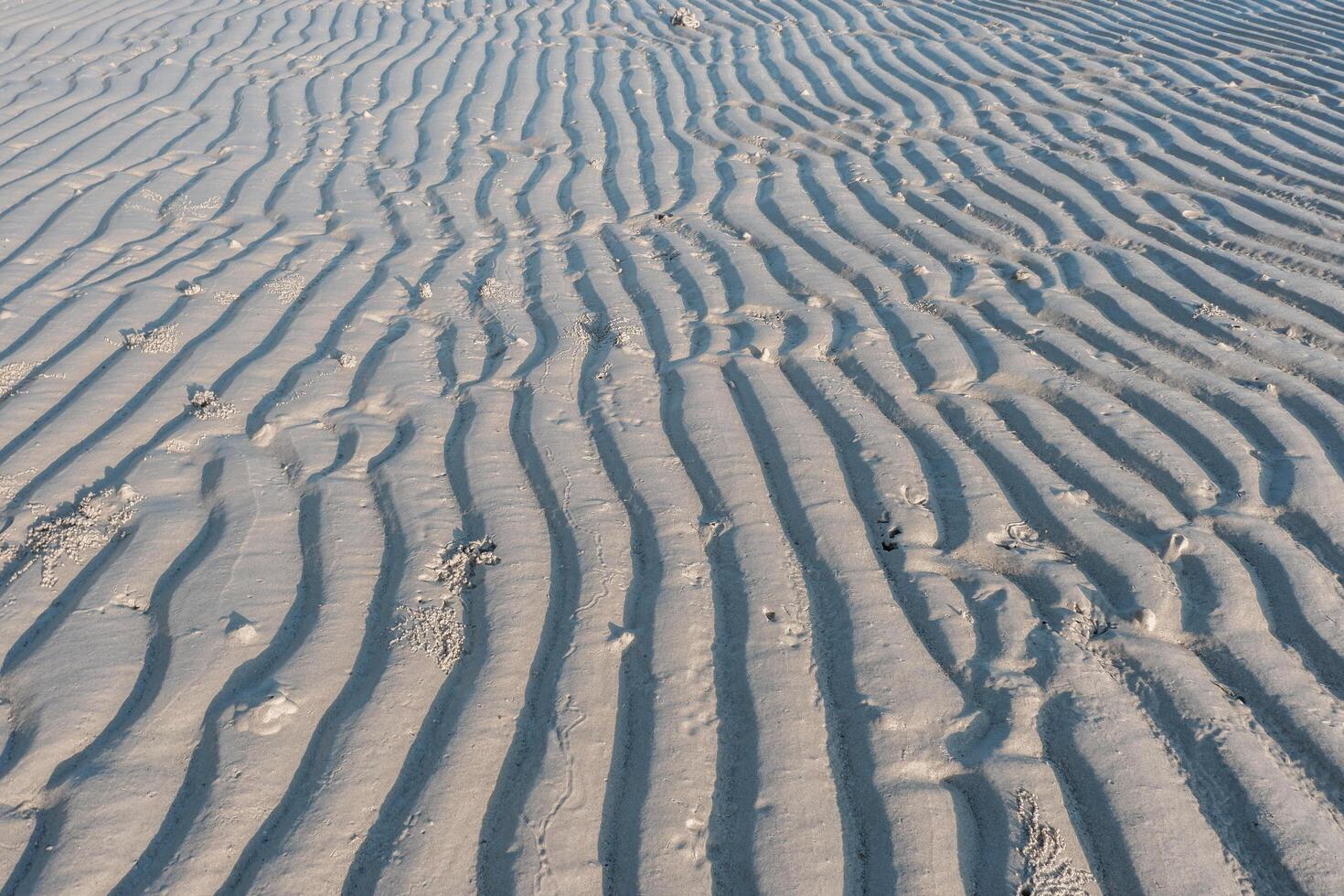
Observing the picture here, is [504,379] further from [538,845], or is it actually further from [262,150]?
[262,150]

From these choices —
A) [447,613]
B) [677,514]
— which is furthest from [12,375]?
[677,514]

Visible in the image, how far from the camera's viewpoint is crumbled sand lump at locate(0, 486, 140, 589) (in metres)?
2.44

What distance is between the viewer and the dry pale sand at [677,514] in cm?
187

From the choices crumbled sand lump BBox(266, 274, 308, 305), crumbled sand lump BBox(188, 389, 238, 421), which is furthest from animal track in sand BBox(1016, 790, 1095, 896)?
crumbled sand lump BBox(266, 274, 308, 305)

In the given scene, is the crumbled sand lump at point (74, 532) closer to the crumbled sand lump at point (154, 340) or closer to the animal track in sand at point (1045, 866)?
the crumbled sand lump at point (154, 340)

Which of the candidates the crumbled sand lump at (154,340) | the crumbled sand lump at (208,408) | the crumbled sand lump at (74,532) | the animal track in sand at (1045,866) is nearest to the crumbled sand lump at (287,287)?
the crumbled sand lump at (154,340)

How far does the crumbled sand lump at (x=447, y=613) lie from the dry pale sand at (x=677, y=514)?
0.04 feet

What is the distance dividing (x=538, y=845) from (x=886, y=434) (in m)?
1.80

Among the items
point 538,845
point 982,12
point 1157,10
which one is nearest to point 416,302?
point 538,845

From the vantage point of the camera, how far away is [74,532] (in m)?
2.52

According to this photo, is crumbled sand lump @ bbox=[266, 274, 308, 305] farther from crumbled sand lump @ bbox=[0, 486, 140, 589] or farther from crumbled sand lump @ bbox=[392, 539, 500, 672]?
crumbled sand lump @ bbox=[392, 539, 500, 672]

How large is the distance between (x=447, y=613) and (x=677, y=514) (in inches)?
29.0

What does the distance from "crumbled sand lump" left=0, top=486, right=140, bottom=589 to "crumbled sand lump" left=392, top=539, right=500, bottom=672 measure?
98cm

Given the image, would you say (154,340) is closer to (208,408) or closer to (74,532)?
(208,408)
